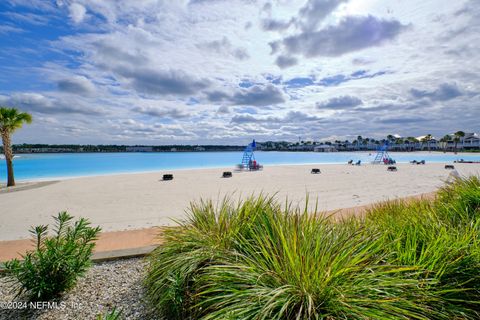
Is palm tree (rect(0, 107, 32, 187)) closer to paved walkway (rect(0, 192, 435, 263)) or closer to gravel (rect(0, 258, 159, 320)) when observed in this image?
paved walkway (rect(0, 192, 435, 263))

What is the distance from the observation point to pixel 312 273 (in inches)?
72.2

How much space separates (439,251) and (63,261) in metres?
3.70

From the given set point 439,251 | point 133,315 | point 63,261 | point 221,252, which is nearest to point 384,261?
point 439,251

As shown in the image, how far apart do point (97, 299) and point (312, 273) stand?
250 cm

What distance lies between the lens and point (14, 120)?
17.6 metres

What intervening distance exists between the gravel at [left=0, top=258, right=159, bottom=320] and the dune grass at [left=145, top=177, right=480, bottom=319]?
0.76ft

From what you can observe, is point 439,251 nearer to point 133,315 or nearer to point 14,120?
point 133,315

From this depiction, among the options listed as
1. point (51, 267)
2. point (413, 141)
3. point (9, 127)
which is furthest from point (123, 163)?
point (413, 141)

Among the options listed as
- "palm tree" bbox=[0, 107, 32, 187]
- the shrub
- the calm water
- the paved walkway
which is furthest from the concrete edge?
the calm water

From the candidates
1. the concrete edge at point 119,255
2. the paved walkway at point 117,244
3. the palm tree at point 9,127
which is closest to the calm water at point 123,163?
the palm tree at point 9,127

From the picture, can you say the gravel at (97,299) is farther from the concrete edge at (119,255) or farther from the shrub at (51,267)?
the concrete edge at (119,255)

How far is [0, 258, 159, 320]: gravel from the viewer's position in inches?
103

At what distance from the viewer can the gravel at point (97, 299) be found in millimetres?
2605

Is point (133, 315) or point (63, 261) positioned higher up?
point (63, 261)
